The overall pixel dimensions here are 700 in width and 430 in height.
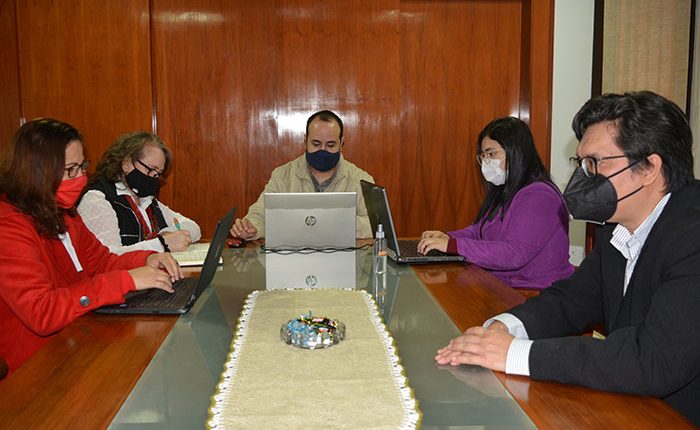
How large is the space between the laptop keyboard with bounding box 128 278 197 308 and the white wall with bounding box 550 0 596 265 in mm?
3277

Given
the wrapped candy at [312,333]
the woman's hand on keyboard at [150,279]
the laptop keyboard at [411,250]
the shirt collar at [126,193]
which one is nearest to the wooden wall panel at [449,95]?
the laptop keyboard at [411,250]

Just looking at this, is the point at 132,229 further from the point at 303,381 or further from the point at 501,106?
the point at 501,106

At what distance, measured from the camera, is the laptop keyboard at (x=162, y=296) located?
167 centimetres

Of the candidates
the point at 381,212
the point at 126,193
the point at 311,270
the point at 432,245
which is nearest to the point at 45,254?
the point at 311,270

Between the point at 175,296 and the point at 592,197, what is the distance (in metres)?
1.16

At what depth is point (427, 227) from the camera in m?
4.53

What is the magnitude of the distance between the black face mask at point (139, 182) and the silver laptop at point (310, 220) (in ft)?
2.22

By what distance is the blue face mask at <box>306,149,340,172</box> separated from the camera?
3447 millimetres

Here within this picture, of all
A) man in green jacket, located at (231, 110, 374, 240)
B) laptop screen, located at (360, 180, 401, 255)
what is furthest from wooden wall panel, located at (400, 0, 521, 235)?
laptop screen, located at (360, 180, 401, 255)

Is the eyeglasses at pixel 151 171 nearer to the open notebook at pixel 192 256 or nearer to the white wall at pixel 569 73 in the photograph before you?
the open notebook at pixel 192 256

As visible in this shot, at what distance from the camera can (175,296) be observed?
1745 mm

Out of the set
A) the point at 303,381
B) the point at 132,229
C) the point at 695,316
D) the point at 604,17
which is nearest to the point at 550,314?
the point at 695,316

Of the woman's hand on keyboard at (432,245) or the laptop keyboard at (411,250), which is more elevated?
the woman's hand on keyboard at (432,245)

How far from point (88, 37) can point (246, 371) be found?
358 cm
